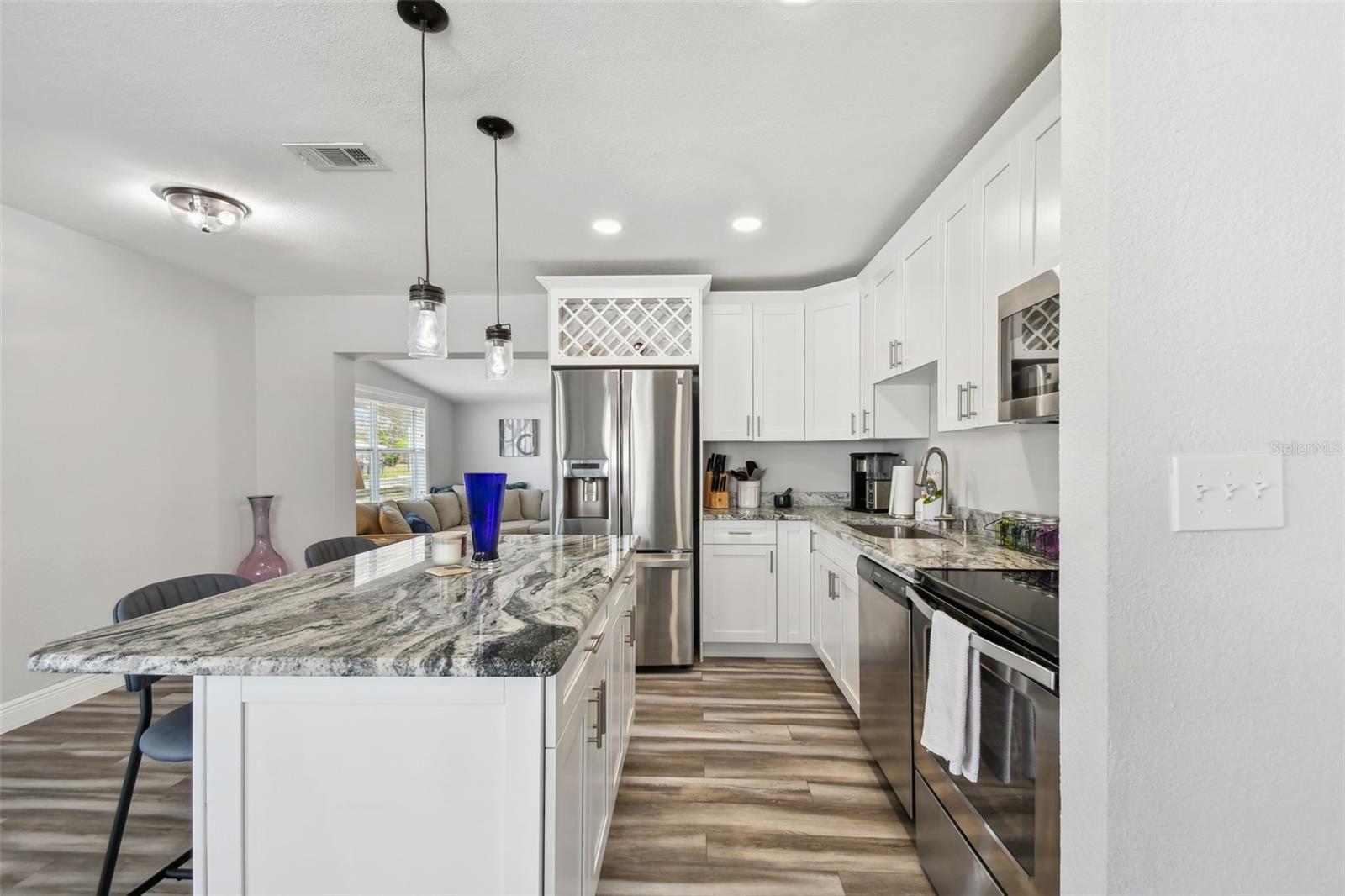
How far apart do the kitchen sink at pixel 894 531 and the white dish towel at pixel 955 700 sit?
1182 mm

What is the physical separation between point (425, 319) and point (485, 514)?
0.64 m

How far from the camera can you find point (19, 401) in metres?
2.80

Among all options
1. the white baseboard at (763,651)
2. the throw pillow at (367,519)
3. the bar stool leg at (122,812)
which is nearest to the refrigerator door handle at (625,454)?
the white baseboard at (763,651)

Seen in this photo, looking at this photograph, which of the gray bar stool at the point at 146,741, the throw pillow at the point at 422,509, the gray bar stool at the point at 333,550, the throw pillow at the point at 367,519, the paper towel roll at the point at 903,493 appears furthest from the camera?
A: the throw pillow at the point at 422,509

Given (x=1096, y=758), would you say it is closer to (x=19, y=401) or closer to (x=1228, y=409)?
(x=1228, y=409)

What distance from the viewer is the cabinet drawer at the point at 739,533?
3.55 m

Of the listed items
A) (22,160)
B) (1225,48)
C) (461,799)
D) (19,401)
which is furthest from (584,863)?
(19,401)

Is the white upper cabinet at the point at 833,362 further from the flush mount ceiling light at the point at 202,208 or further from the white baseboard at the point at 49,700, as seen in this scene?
the white baseboard at the point at 49,700

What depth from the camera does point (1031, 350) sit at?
1.70m

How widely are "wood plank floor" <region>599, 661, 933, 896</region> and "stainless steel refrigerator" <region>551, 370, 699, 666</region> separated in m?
0.84

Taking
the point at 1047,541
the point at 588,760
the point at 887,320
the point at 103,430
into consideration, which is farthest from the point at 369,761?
the point at 103,430

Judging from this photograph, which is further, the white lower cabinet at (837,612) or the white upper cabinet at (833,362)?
the white upper cabinet at (833,362)

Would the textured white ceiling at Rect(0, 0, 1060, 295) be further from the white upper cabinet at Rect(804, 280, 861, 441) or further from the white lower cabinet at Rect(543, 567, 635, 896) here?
the white lower cabinet at Rect(543, 567, 635, 896)

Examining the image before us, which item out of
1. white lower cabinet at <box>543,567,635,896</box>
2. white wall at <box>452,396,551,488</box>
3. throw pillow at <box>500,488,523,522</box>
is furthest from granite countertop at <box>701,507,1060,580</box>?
white wall at <box>452,396,551,488</box>
